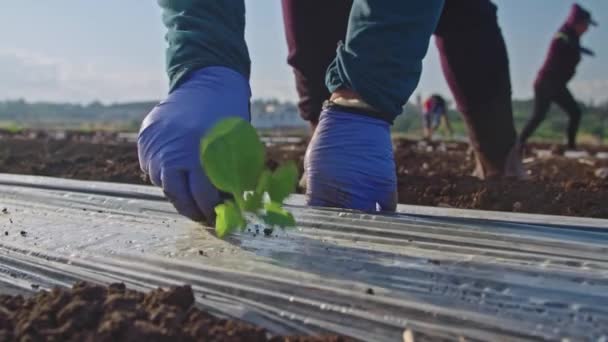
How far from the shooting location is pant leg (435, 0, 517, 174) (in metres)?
2.22

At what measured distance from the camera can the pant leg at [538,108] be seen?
646 cm

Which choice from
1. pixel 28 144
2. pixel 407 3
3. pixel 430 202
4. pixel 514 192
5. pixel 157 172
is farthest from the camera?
pixel 28 144

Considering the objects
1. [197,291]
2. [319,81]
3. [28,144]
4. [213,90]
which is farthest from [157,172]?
[28,144]

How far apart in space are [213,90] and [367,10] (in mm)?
377

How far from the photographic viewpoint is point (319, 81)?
2205 millimetres

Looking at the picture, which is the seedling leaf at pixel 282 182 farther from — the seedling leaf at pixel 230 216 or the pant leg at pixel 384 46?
the pant leg at pixel 384 46

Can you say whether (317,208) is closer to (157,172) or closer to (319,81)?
(157,172)

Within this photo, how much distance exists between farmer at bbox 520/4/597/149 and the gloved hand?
554 cm

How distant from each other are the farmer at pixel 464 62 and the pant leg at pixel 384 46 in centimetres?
68

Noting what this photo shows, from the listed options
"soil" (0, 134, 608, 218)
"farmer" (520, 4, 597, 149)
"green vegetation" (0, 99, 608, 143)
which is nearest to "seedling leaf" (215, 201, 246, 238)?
"soil" (0, 134, 608, 218)

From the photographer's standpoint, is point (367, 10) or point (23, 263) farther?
point (367, 10)

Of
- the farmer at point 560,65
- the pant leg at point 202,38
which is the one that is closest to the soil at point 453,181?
the pant leg at point 202,38

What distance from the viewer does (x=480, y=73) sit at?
93.5 inches

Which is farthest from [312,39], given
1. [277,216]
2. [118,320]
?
[118,320]
